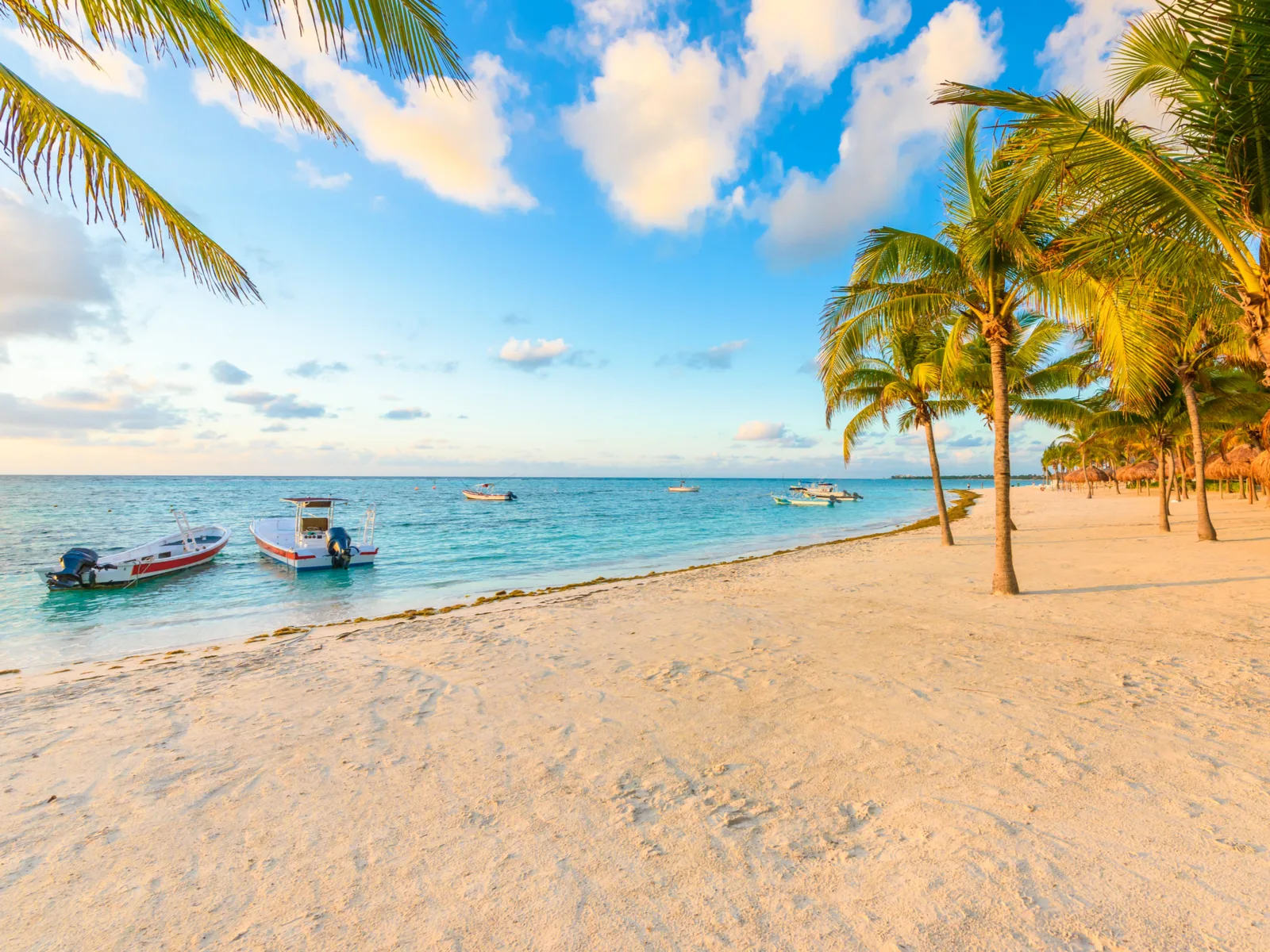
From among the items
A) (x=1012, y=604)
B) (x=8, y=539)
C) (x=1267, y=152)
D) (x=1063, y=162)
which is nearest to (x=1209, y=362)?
(x=1012, y=604)

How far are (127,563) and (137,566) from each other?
0.29 m

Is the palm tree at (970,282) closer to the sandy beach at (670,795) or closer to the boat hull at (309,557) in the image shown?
the sandy beach at (670,795)

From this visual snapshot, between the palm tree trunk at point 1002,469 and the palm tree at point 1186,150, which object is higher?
the palm tree at point 1186,150

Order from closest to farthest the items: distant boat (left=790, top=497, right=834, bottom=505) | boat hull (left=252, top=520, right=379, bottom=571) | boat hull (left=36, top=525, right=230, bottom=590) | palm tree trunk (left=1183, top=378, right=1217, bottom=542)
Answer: palm tree trunk (left=1183, top=378, right=1217, bottom=542)
boat hull (left=36, top=525, right=230, bottom=590)
boat hull (left=252, top=520, right=379, bottom=571)
distant boat (left=790, top=497, right=834, bottom=505)

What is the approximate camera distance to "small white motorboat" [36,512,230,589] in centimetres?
1573

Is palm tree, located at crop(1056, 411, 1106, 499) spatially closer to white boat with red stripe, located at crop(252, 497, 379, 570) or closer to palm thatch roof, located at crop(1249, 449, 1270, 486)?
palm thatch roof, located at crop(1249, 449, 1270, 486)

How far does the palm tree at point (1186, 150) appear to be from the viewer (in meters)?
4.93

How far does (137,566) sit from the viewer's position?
17172 millimetres

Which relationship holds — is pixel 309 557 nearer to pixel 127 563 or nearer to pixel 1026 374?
pixel 127 563

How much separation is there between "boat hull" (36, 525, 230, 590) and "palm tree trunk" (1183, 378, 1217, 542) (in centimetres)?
3061

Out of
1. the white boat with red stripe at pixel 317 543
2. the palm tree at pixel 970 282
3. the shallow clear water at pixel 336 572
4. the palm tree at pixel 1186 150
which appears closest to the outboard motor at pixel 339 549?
the white boat with red stripe at pixel 317 543

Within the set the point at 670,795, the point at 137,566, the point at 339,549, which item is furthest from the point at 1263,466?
the point at 137,566

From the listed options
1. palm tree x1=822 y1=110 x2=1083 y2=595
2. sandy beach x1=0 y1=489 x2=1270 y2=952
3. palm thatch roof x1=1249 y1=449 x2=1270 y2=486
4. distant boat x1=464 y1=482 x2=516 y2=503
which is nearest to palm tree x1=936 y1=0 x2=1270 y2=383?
palm tree x1=822 y1=110 x2=1083 y2=595

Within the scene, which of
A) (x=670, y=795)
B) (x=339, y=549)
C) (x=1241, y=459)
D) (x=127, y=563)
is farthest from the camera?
(x=1241, y=459)
